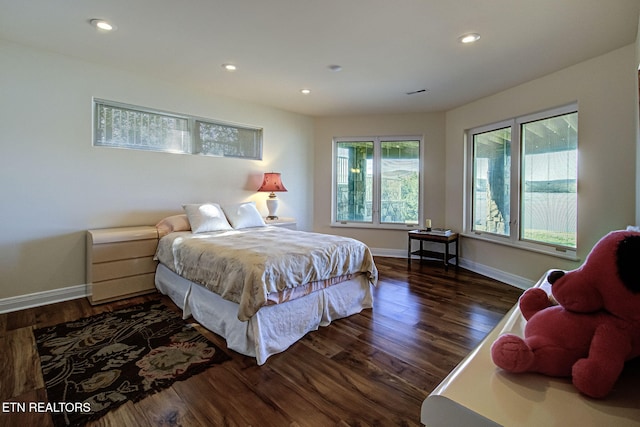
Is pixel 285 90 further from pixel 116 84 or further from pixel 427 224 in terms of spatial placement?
pixel 427 224

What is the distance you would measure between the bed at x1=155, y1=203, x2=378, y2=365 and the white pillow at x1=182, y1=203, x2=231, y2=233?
0.02 m

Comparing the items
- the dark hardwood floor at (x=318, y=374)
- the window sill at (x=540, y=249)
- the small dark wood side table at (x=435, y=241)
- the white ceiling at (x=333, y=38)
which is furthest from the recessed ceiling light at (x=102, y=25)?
the window sill at (x=540, y=249)

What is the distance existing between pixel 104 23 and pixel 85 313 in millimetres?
2564

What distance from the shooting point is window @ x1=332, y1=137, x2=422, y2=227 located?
5133 millimetres

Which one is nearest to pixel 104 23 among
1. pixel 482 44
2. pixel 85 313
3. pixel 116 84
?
pixel 116 84

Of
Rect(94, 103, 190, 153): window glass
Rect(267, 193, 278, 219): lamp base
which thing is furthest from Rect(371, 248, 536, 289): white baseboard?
Rect(94, 103, 190, 153): window glass

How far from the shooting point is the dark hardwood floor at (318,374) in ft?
5.03

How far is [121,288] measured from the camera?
3.09 meters

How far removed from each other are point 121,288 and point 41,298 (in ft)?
2.43

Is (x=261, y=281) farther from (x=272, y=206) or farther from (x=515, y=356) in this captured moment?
(x=272, y=206)

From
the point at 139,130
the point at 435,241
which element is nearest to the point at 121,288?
the point at 139,130

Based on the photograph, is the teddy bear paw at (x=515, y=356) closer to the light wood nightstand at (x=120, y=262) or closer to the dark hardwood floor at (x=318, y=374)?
the dark hardwood floor at (x=318, y=374)

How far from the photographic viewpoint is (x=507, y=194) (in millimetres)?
3922

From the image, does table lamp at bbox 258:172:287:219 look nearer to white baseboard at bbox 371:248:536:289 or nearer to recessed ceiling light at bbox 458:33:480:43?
white baseboard at bbox 371:248:536:289
